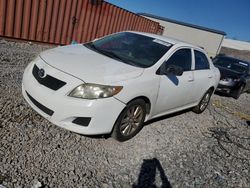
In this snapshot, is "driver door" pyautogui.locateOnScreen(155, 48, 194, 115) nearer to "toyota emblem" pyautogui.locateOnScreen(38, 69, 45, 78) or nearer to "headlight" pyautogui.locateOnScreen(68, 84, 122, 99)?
"headlight" pyautogui.locateOnScreen(68, 84, 122, 99)

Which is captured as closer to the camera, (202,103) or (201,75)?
(201,75)

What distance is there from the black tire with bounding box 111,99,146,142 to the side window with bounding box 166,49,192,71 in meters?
0.98

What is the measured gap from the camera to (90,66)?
3.89m

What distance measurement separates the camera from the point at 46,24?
413 inches

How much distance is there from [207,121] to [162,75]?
270 centimetres

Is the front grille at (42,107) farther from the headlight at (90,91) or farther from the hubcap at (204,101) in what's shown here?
the hubcap at (204,101)

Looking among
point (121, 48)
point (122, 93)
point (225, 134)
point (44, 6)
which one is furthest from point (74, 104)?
point (44, 6)

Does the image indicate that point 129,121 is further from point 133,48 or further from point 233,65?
point 233,65

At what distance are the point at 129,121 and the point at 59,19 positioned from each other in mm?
7986

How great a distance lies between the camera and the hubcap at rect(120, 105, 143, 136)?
13.3 ft

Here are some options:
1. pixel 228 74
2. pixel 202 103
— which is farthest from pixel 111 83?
pixel 228 74

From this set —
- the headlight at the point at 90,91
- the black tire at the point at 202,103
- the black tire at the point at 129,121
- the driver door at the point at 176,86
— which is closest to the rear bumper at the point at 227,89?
the black tire at the point at 202,103

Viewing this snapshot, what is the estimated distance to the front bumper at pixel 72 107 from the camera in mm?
3479

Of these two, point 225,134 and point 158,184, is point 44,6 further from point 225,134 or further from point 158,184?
point 158,184
